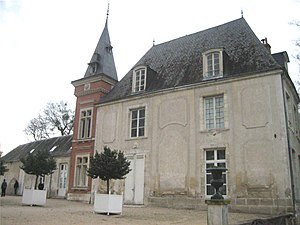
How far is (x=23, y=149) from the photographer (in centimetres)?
2911

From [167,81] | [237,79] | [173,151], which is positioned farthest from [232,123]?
[167,81]

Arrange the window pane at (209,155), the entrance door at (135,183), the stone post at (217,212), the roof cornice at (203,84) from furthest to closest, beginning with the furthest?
the entrance door at (135,183) < the window pane at (209,155) < the roof cornice at (203,84) < the stone post at (217,212)

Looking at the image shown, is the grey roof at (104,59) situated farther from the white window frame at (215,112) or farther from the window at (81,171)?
the white window frame at (215,112)

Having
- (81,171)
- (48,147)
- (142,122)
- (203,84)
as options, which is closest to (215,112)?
(203,84)

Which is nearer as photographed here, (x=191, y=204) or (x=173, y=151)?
(x=191, y=204)

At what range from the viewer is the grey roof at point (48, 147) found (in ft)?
75.8

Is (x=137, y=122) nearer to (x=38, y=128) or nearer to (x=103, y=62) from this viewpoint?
(x=103, y=62)

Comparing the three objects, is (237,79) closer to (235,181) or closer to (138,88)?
(235,181)

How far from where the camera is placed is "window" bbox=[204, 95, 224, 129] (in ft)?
43.5

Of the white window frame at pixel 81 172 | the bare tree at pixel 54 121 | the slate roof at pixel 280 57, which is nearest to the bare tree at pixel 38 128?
the bare tree at pixel 54 121

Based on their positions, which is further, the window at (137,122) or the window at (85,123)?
the window at (85,123)

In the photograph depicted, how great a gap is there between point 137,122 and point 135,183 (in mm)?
3147

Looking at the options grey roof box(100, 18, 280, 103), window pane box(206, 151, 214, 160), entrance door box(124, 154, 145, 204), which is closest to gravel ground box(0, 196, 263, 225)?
window pane box(206, 151, 214, 160)

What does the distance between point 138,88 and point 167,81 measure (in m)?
1.90
